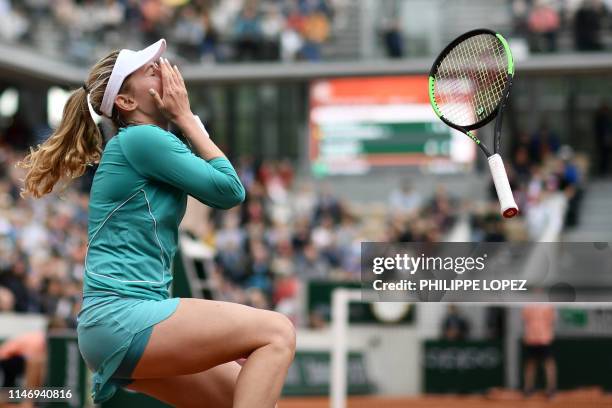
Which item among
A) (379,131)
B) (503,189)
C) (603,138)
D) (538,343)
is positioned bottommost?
(538,343)

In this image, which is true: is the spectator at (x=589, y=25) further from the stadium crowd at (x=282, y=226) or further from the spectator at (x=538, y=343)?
the spectator at (x=538, y=343)

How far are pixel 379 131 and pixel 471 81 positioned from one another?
18.1 meters

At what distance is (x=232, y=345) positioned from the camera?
139 inches

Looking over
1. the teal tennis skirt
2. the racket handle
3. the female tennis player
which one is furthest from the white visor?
the racket handle

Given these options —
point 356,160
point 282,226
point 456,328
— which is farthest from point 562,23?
point 456,328

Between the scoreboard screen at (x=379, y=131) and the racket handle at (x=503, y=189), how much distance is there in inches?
704

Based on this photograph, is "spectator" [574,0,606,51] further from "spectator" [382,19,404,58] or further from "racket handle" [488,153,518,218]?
"racket handle" [488,153,518,218]

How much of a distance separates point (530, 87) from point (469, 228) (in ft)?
22.1

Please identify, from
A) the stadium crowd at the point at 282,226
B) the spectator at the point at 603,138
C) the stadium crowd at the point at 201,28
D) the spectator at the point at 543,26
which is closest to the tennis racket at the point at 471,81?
the stadium crowd at the point at 282,226

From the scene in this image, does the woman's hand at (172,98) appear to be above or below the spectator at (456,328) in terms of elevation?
above

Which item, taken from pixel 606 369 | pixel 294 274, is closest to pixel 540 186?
pixel 294 274

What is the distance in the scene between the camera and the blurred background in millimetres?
13281

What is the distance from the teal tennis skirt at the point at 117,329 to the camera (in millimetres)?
3516

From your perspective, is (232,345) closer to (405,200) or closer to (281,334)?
→ (281,334)
